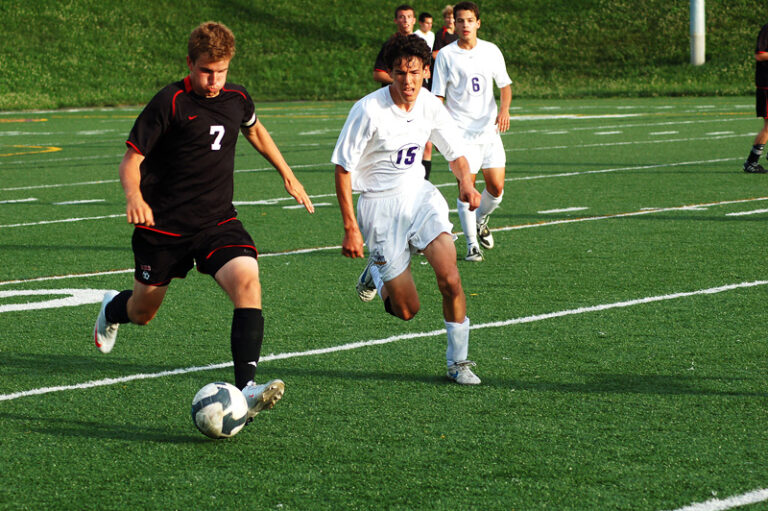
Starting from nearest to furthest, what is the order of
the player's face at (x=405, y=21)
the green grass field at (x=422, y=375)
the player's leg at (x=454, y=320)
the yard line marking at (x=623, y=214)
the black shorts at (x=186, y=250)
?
1. the green grass field at (x=422, y=375)
2. the black shorts at (x=186, y=250)
3. the player's leg at (x=454, y=320)
4. the yard line marking at (x=623, y=214)
5. the player's face at (x=405, y=21)

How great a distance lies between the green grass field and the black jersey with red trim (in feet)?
3.05

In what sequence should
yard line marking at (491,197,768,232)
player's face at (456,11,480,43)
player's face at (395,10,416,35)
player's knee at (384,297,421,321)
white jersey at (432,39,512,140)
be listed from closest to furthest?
player's knee at (384,297,421,321) < player's face at (456,11,480,43) < white jersey at (432,39,512,140) < yard line marking at (491,197,768,232) < player's face at (395,10,416,35)

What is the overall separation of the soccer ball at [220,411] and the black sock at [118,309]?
4.81 ft

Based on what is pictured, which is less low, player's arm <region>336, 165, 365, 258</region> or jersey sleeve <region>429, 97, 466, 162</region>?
jersey sleeve <region>429, 97, 466, 162</region>

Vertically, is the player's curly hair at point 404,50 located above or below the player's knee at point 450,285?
above

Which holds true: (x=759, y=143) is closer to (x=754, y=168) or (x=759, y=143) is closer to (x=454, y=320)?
(x=754, y=168)

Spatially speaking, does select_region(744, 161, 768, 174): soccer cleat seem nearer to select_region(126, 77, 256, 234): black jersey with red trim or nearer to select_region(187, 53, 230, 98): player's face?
select_region(126, 77, 256, 234): black jersey with red trim

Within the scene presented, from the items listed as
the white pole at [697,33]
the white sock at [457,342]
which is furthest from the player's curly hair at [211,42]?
the white pole at [697,33]

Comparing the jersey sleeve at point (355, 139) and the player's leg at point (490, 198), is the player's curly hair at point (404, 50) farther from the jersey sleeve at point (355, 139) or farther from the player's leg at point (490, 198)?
the player's leg at point (490, 198)

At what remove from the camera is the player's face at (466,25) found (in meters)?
10.7

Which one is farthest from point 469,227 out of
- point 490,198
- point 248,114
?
point 248,114

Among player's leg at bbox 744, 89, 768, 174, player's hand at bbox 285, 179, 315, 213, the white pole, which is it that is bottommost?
the white pole

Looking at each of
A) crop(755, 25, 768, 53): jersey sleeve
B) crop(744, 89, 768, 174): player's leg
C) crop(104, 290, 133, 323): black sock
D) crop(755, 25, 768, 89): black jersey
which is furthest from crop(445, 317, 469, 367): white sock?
crop(755, 25, 768, 53): jersey sleeve

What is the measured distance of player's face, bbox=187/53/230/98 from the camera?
5508mm
